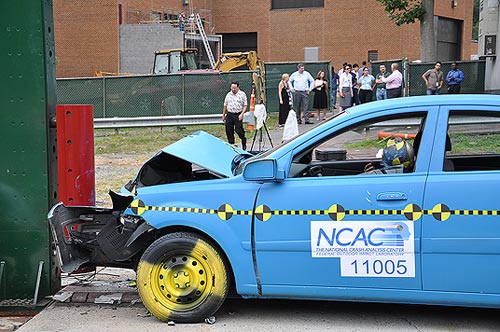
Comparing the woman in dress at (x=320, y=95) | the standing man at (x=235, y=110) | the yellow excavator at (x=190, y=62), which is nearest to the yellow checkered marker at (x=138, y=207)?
the standing man at (x=235, y=110)

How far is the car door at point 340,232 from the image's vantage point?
4820mm

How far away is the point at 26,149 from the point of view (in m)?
5.82

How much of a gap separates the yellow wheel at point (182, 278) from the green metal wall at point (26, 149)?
1.24 meters

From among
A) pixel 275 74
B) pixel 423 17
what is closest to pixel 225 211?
pixel 275 74

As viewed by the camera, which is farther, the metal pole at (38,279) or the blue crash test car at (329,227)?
the metal pole at (38,279)

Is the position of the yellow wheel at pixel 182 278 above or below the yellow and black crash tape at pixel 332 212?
below

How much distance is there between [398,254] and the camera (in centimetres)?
483

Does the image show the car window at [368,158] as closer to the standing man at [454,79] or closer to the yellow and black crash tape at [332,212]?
the yellow and black crash tape at [332,212]

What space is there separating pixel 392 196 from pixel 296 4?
42.6 meters

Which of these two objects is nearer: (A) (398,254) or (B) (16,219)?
(A) (398,254)

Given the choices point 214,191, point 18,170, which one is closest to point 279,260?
point 214,191

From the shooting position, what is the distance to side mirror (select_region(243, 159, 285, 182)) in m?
5.00

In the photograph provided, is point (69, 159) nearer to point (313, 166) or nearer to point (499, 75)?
point (313, 166)

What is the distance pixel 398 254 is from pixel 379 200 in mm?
424
